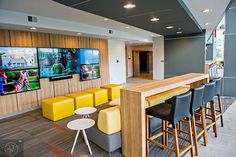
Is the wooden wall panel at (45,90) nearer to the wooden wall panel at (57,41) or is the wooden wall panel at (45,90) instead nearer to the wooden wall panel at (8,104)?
the wooden wall panel at (8,104)

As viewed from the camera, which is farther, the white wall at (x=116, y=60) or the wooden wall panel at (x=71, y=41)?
the white wall at (x=116, y=60)

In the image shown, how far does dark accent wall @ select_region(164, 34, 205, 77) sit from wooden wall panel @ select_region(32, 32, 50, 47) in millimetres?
5941

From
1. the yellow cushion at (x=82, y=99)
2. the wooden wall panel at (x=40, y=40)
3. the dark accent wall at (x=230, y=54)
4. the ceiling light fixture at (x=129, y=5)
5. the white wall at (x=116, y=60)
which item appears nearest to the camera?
the ceiling light fixture at (x=129, y=5)

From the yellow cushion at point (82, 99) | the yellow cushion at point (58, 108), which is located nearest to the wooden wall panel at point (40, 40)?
the yellow cushion at point (82, 99)

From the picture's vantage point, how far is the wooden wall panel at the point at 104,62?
7602 millimetres

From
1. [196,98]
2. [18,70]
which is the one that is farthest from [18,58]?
[196,98]

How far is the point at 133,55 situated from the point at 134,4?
33.6 feet

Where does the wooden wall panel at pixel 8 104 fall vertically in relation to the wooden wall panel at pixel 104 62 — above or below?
below

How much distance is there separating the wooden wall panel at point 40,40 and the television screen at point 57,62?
18cm

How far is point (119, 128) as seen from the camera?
2.60m

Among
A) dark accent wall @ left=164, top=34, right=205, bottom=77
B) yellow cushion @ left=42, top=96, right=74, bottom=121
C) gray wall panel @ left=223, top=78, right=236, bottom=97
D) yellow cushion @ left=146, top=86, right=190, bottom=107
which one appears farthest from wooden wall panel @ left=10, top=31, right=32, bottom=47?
gray wall panel @ left=223, top=78, right=236, bottom=97

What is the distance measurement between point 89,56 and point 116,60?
2.31 meters

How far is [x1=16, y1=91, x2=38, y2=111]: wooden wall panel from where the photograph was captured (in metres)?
4.77

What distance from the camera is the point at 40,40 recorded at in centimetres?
519
